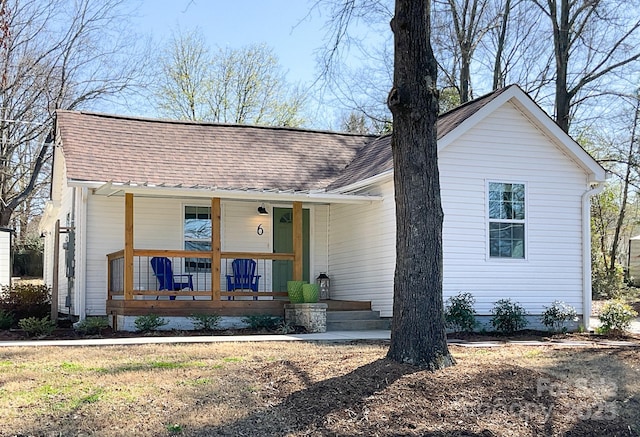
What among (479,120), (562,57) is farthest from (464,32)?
(479,120)

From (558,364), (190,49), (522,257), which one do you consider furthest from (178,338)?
(190,49)

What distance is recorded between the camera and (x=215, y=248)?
39.7ft

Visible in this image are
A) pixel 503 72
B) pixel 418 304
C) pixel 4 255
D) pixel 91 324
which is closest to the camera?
pixel 418 304

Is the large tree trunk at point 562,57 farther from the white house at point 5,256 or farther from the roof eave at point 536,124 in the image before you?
the white house at point 5,256

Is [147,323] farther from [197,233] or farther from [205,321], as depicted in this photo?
[197,233]

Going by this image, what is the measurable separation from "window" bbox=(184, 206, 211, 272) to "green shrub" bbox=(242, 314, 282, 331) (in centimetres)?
212

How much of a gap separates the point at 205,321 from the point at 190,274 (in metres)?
2.01

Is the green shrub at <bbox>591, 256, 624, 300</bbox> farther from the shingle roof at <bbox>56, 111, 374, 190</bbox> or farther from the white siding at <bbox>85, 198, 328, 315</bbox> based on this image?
the white siding at <bbox>85, 198, 328, 315</bbox>

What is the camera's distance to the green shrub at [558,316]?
1255 centimetres

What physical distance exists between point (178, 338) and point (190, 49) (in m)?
21.5

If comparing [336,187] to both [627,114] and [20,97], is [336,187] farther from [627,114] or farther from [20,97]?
[20,97]

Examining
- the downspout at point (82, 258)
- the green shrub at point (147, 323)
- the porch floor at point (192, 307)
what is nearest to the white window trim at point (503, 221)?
the porch floor at point (192, 307)

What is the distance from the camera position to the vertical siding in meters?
12.7

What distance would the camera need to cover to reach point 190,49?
2970 centimetres
